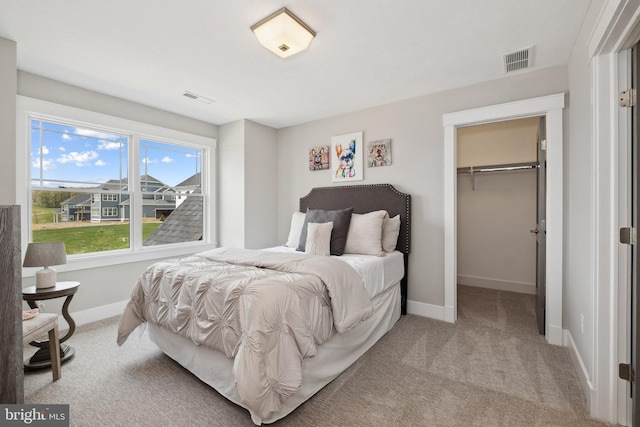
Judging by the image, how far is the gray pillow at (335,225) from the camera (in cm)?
308

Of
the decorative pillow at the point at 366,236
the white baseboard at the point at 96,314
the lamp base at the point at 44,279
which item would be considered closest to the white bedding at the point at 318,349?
the decorative pillow at the point at 366,236

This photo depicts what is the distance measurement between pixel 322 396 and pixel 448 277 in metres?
1.91

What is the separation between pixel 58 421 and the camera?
1.47 metres

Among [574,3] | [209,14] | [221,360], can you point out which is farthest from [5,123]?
[574,3]

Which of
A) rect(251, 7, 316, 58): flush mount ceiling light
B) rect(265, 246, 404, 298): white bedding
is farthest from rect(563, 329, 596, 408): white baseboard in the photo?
rect(251, 7, 316, 58): flush mount ceiling light

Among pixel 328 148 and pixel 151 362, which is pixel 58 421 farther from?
pixel 328 148

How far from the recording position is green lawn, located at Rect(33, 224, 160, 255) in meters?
2.95

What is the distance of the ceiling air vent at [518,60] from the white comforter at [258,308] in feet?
7.50

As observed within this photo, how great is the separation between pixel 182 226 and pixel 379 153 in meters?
2.92

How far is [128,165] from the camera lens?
3484mm

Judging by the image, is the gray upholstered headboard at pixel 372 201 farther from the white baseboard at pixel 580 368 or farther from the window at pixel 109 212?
the window at pixel 109 212

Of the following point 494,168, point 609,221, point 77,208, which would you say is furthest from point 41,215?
point 494,168

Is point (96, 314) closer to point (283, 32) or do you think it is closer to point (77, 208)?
point (77, 208)

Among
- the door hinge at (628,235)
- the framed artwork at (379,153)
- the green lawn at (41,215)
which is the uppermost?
the framed artwork at (379,153)
